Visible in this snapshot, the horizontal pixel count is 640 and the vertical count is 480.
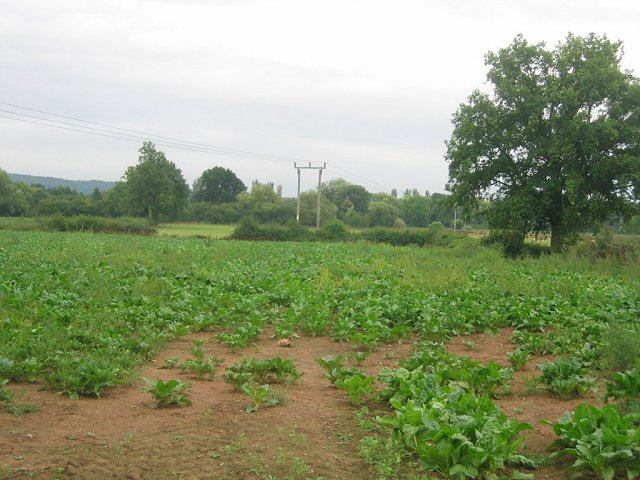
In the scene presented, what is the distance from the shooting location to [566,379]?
6.46 meters

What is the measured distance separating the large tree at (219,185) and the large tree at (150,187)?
847 inches

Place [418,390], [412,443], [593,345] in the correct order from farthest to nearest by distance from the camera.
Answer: [593,345] → [418,390] → [412,443]

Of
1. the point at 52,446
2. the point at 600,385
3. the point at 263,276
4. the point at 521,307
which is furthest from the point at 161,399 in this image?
the point at 263,276

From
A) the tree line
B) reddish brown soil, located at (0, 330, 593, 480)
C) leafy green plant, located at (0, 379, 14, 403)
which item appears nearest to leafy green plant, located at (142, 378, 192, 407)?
reddish brown soil, located at (0, 330, 593, 480)

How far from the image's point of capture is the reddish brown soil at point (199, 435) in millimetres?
4543

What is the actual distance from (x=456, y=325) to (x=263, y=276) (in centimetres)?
731

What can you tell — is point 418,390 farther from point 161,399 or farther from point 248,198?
point 248,198

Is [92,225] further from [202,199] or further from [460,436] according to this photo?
[460,436]

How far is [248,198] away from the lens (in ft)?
246

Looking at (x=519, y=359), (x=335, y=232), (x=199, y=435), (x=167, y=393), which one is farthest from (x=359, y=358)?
(x=335, y=232)

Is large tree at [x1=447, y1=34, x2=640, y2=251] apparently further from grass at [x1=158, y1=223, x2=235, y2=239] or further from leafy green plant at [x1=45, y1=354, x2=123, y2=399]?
leafy green plant at [x1=45, y1=354, x2=123, y2=399]

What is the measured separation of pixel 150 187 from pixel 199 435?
6125 centimetres

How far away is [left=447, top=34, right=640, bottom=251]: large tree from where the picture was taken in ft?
95.6

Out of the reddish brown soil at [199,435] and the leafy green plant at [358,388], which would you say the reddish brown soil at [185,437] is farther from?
the leafy green plant at [358,388]
